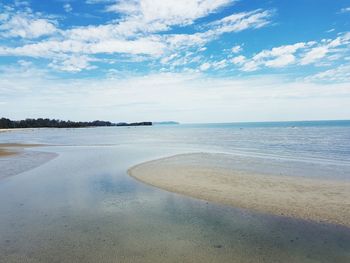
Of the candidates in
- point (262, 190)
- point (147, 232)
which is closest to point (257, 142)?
point (262, 190)

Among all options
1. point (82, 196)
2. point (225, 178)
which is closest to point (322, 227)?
point (225, 178)

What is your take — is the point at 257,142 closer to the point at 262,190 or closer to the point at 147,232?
the point at 262,190

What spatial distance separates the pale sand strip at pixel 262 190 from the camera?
31.9 ft

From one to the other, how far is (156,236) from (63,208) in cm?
413

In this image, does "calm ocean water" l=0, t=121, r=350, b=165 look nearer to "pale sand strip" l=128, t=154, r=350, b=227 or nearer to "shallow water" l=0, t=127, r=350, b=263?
"pale sand strip" l=128, t=154, r=350, b=227

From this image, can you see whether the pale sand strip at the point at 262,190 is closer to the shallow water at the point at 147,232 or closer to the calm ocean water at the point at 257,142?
the shallow water at the point at 147,232

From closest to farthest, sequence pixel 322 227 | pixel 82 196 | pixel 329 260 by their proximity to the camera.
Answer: pixel 329 260
pixel 322 227
pixel 82 196

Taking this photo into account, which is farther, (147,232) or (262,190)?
(262,190)

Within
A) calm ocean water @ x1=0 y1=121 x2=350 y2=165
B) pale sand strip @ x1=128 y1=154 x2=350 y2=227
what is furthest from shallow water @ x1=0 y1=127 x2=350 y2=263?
Result: calm ocean water @ x1=0 y1=121 x2=350 y2=165

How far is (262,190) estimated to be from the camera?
1253cm

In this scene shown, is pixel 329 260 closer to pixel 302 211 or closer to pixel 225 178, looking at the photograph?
pixel 302 211

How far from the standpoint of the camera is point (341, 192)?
12.1m

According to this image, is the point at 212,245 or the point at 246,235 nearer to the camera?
the point at 212,245

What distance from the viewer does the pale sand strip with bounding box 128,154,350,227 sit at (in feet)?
31.9
